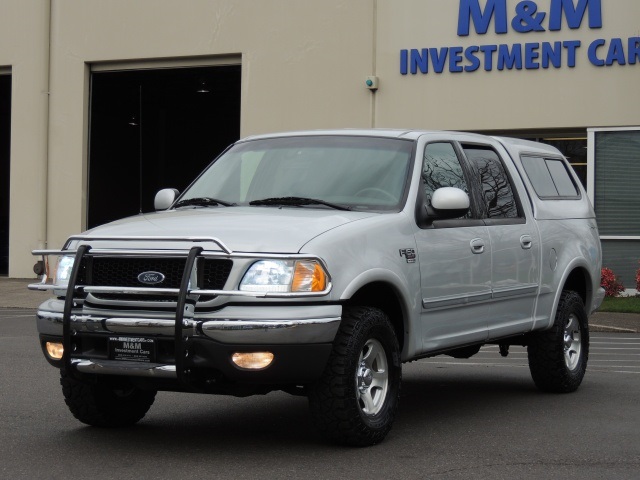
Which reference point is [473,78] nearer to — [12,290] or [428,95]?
[428,95]

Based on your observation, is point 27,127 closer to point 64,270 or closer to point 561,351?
point 561,351

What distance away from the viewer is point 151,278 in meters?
6.91

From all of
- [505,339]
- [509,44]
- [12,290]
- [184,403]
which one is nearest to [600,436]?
[505,339]

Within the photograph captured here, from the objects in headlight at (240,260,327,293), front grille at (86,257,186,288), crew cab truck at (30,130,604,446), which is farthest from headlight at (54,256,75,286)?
headlight at (240,260,327,293)

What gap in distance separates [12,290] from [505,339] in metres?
16.3

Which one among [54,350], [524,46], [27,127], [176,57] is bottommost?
[54,350]

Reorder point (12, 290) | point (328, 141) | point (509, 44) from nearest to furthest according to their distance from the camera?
1. point (328, 141)
2. point (509, 44)
3. point (12, 290)

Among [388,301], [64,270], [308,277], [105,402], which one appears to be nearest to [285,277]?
[308,277]

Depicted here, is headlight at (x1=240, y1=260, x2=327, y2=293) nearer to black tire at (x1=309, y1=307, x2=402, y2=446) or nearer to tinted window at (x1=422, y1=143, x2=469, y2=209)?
black tire at (x1=309, y1=307, x2=402, y2=446)

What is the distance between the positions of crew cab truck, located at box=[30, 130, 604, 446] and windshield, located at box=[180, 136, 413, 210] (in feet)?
0.04

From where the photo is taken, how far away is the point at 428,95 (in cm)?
2295

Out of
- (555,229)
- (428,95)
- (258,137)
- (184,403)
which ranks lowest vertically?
(184,403)

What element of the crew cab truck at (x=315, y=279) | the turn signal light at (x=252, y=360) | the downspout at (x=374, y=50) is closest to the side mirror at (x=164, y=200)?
the crew cab truck at (x=315, y=279)

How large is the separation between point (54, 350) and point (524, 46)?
53.7 ft
